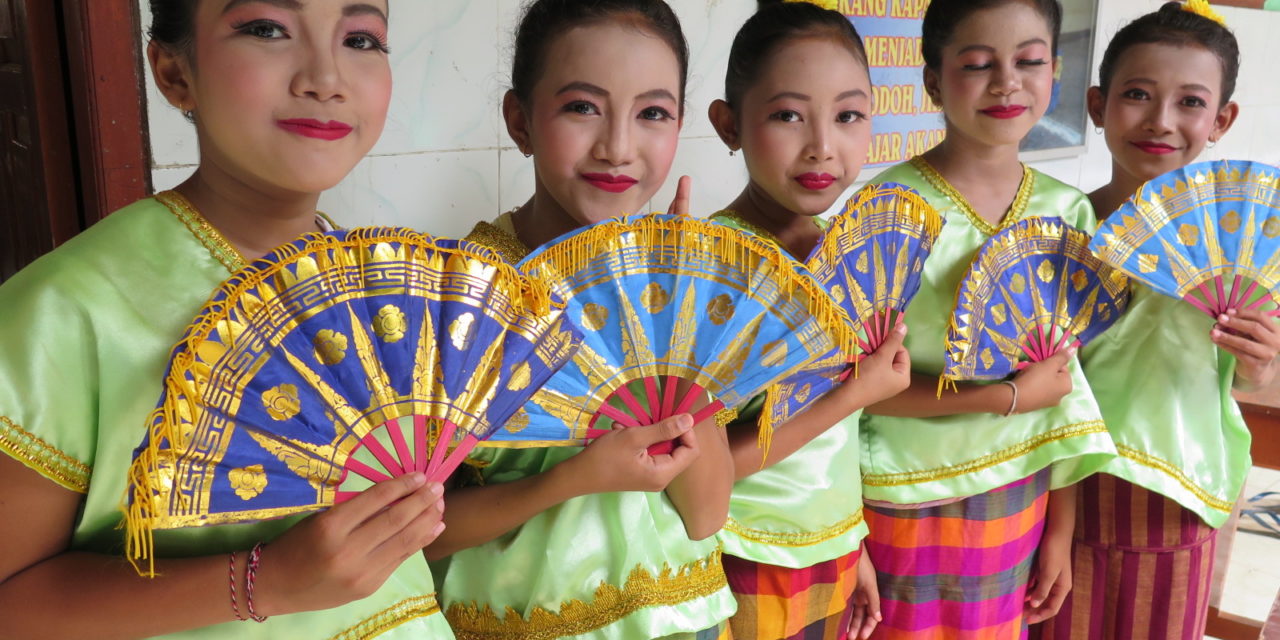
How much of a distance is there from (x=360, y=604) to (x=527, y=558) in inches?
10.2

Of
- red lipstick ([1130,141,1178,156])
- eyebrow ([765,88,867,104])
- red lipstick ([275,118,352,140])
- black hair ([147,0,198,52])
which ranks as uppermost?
black hair ([147,0,198,52])

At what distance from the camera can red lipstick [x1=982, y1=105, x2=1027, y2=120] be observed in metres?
1.88

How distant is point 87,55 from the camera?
164 cm

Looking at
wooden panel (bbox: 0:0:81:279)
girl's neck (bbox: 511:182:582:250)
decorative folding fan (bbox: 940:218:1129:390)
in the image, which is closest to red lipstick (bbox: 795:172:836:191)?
decorative folding fan (bbox: 940:218:1129:390)

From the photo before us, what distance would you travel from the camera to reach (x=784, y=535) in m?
1.67

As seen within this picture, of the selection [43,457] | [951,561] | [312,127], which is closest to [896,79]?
[951,561]

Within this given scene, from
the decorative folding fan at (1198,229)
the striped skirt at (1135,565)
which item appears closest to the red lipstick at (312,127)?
the decorative folding fan at (1198,229)

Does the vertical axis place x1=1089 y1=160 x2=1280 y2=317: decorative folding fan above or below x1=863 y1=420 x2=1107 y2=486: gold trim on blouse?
above

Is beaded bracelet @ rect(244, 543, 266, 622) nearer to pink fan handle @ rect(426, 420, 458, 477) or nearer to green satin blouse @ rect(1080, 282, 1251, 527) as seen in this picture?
pink fan handle @ rect(426, 420, 458, 477)

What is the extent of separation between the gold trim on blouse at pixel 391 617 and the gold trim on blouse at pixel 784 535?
589 mm

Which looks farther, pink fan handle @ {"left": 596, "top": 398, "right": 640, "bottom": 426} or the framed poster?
the framed poster

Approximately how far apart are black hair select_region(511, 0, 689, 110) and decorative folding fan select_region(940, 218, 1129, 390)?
0.67 meters

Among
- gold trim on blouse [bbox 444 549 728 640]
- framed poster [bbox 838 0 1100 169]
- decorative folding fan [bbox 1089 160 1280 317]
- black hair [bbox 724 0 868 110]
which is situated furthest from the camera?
framed poster [bbox 838 0 1100 169]

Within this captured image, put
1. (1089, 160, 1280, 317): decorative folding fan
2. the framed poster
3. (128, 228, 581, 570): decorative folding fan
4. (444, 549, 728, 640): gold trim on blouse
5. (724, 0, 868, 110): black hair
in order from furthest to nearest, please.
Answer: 1. the framed poster
2. (1089, 160, 1280, 317): decorative folding fan
3. (724, 0, 868, 110): black hair
4. (444, 549, 728, 640): gold trim on blouse
5. (128, 228, 581, 570): decorative folding fan
